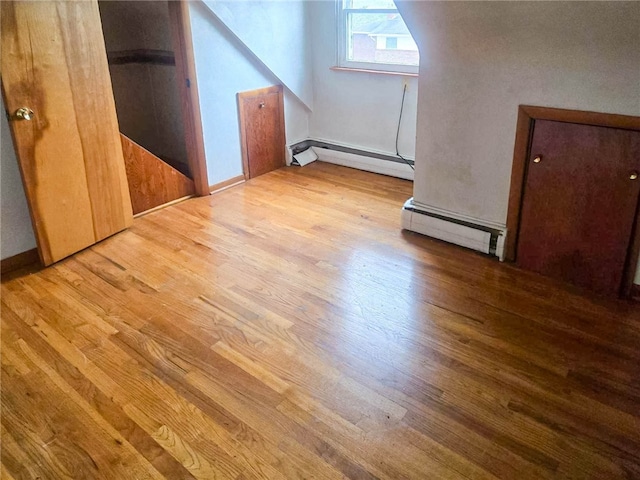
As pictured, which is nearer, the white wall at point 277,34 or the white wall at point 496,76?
the white wall at point 496,76

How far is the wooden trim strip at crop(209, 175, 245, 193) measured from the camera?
379 centimetres

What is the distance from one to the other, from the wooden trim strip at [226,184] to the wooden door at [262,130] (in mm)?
65

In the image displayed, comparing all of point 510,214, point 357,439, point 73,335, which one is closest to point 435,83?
point 510,214

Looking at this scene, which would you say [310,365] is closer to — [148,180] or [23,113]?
[23,113]

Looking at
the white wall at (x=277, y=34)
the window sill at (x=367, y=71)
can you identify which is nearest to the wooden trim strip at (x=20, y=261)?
the white wall at (x=277, y=34)

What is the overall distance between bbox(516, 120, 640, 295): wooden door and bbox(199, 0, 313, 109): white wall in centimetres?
210

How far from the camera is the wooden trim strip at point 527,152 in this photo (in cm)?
225

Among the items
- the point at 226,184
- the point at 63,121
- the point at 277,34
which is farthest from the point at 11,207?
the point at 277,34

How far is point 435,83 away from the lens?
2.73m

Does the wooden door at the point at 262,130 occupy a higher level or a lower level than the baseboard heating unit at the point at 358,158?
higher

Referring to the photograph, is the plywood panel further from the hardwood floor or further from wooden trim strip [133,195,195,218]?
the hardwood floor

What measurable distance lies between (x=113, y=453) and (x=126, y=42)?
3496mm

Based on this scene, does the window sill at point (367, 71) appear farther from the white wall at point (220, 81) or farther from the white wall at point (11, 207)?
the white wall at point (11, 207)

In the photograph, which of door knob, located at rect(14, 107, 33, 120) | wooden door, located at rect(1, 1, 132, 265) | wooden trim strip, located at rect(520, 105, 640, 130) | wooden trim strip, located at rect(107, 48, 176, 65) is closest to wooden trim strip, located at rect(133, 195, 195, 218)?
wooden door, located at rect(1, 1, 132, 265)
